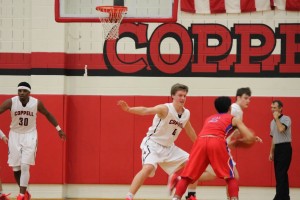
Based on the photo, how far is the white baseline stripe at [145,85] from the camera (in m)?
13.6

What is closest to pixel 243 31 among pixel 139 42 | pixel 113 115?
pixel 139 42

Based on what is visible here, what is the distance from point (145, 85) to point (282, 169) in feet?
11.0

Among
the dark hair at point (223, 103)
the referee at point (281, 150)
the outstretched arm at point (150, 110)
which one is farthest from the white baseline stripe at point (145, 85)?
the dark hair at point (223, 103)

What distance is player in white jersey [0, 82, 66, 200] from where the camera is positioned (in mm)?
11258

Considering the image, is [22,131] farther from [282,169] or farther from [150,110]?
[282,169]

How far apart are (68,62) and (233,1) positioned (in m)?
3.69

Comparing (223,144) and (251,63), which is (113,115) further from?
(223,144)

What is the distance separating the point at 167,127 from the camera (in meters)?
10.3

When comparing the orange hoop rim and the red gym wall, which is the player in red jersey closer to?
the orange hoop rim

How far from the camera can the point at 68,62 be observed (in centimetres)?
1376

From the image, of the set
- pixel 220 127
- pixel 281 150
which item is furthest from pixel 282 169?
pixel 220 127

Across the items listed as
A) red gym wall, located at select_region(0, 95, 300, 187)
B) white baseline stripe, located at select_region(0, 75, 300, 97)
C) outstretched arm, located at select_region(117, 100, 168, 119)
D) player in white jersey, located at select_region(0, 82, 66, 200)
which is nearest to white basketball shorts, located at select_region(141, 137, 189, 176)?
outstretched arm, located at select_region(117, 100, 168, 119)

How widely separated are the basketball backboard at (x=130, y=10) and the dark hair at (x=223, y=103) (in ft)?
6.48

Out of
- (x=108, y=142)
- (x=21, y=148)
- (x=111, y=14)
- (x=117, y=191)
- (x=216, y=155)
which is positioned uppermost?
(x=111, y=14)
